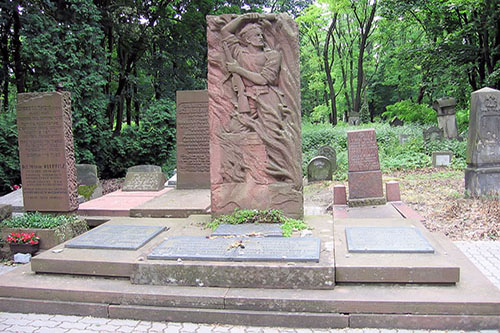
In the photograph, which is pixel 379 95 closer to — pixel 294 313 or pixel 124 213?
pixel 124 213

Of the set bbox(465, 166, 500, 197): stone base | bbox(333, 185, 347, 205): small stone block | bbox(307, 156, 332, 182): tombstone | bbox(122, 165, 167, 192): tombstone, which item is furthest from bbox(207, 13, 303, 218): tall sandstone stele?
bbox(307, 156, 332, 182): tombstone

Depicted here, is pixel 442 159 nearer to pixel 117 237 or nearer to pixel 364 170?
pixel 364 170

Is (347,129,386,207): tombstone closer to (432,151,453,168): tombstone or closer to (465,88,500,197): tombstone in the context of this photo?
(465,88,500,197): tombstone

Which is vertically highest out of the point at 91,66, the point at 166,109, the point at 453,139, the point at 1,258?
the point at 91,66

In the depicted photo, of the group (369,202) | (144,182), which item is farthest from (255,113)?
(144,182)

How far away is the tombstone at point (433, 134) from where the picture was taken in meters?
16.0

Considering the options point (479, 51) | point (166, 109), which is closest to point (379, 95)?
point (479, 51)

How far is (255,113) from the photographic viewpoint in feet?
17.2

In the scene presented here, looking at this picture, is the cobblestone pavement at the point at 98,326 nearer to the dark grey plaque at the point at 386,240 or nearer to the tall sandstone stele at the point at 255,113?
the dark grey plaque at the point at 386,240

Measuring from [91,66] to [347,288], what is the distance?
13.0 m

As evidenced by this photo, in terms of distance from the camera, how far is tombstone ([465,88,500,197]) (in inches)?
325

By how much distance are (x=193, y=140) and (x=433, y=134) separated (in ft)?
39.0

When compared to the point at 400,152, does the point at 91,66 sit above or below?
above

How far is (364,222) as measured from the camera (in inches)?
209
